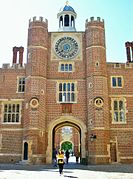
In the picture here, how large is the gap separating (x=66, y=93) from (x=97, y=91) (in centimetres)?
319

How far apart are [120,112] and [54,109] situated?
6.62m

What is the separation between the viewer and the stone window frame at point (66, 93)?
86.0 feet

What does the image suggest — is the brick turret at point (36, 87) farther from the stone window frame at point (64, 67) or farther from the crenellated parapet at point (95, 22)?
the crenellated parapet at point (95, 22)

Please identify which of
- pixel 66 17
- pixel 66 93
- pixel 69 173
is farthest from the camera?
pixel 66 17

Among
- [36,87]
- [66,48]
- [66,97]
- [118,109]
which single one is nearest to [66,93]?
[66,97]

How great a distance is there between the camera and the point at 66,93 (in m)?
26.4

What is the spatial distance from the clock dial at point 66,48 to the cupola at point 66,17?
9.97 ft

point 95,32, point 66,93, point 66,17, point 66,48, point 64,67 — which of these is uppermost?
point 66,17

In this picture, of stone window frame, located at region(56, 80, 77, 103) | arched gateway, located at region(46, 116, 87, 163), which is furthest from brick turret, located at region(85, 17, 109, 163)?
stone window frame, located at region(56, 80, 77, 103)

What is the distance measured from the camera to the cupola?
31.0 metres

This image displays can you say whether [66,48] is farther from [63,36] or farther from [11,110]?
[11,110]

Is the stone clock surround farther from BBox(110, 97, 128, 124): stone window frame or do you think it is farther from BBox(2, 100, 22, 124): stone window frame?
BBox(2, 100, 22, 124): stone window frame

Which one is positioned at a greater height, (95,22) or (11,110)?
(95,22)

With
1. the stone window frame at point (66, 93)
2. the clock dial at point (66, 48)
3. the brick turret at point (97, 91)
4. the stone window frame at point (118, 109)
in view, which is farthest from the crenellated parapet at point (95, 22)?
the stone window frame at point (118, 109)
